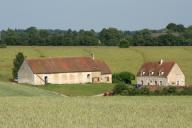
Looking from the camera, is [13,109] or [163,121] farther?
[13,109]

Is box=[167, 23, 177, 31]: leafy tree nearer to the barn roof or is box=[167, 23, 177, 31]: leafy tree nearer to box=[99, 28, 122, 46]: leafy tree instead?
box=[99, 28, 122, 46]: leafy tree

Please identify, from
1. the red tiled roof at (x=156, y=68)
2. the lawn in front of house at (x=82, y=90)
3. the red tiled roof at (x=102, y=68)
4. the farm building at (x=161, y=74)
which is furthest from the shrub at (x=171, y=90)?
the red tiled roof at (x=102, y=68)

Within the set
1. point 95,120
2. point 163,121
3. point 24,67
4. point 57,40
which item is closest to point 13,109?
point 95,120

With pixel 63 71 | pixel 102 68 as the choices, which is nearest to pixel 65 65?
pixel 63 71

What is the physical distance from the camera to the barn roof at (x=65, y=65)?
255ft

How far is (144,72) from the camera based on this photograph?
77.8m

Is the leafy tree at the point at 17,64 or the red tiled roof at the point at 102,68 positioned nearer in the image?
the leafy tree at the point at 17,64

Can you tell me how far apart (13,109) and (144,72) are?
53.7 metres

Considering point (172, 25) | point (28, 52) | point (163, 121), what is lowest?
point (163, 121)

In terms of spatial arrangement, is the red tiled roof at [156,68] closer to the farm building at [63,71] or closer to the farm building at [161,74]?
the farm building at [161,74]

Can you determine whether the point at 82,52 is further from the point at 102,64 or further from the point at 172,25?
the point at 172,25

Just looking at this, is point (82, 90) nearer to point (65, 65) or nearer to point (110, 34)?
point (65, 65)

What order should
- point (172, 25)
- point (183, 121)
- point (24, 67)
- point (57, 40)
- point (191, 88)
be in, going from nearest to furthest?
point (183, 121), point (191, 88), point (24, 67), point (57, 40), point (172, 25)

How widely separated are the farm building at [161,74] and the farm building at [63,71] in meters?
5.10
